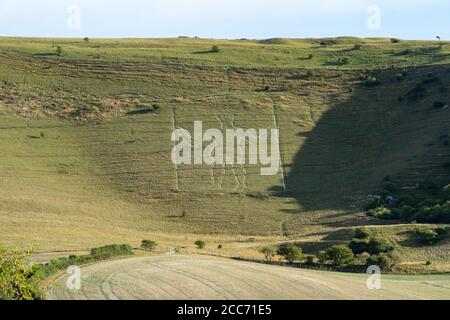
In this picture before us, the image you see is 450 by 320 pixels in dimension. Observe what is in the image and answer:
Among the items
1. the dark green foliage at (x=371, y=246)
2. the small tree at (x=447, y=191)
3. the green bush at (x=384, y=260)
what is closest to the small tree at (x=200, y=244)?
the dark green foliage at (x=371, y=246)

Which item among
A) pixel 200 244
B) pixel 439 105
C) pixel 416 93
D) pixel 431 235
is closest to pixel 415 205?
pixel 431 235

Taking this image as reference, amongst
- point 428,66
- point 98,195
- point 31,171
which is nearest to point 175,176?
point 98,195

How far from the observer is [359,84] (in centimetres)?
10006

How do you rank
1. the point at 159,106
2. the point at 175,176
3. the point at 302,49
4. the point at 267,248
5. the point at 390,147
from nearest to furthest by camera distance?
the point at 267,248
the point at 175,176
the point at 390,147
the point at 159,106
the point at 302,49

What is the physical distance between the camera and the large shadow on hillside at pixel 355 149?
73.4 metres

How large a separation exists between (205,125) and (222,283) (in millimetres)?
53121

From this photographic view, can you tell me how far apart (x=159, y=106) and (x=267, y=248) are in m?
40.8

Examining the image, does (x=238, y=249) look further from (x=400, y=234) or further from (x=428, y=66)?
(x=428, y=66)

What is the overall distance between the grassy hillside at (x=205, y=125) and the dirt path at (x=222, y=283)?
1593cm

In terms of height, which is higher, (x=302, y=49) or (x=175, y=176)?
(x=302, y=49)

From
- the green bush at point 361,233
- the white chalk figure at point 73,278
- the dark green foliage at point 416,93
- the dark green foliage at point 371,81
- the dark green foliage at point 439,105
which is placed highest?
the dark green foliage at point 371,81

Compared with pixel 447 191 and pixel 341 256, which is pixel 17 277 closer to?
pixel 341 256

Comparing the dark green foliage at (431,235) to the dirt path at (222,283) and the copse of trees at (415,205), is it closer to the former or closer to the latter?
the copse of trees at (415,205)
